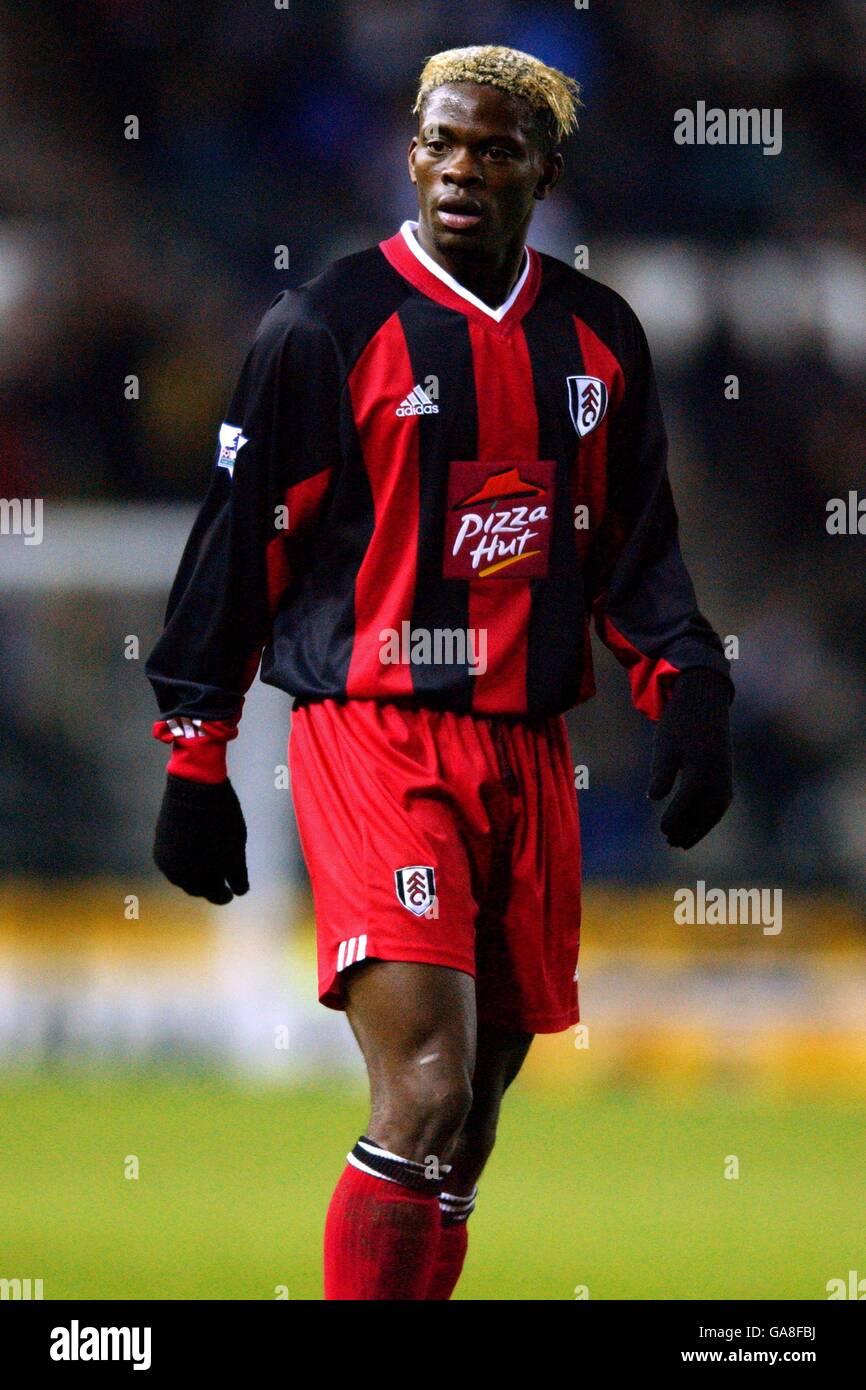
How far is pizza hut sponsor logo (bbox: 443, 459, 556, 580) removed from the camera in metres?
3.47

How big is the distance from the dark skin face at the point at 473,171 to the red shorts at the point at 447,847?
0.73 metres

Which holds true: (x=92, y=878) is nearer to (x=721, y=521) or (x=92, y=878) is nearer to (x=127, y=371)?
(x=127, y=371)

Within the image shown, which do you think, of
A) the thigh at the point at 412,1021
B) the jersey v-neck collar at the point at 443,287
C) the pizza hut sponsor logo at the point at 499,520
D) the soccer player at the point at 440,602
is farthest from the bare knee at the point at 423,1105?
the jersey v-neck collar at the point at 443,287

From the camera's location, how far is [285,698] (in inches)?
293

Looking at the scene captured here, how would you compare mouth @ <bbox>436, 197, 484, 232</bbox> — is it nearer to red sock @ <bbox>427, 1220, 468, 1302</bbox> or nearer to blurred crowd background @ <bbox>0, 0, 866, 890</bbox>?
red sock @ <bbox>427, 1220, 468, 1302</bbox>

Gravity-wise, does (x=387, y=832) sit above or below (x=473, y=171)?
below

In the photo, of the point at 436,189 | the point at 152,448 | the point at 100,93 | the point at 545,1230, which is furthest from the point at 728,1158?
the point at 100,93

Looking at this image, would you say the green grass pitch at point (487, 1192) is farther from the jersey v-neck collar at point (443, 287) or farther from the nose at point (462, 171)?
the nose at point (462, 171)

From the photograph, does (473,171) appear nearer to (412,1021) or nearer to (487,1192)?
(412,1021)

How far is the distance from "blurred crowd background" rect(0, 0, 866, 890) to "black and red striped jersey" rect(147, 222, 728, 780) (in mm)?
4282

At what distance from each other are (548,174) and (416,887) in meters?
1.19

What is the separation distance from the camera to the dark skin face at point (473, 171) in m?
3.46

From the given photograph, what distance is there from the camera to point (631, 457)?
3.71 metres

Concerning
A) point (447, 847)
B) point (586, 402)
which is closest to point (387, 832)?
point (447, 847)
